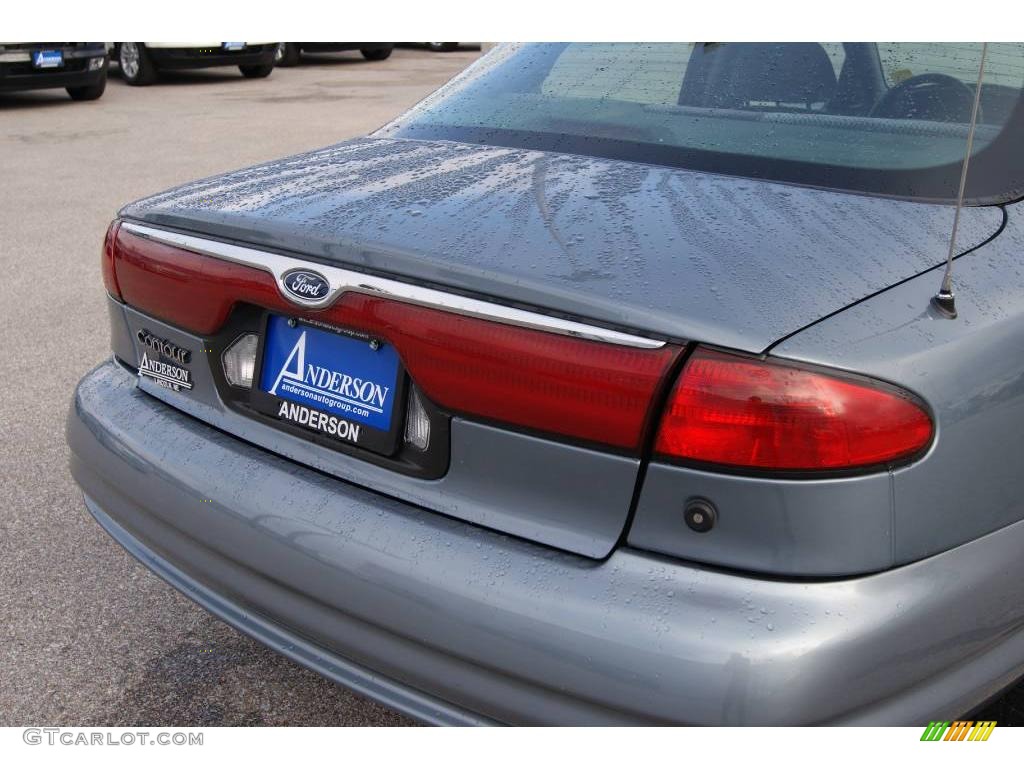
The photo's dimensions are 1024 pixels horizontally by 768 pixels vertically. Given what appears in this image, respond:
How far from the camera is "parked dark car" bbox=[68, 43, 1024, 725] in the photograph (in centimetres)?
149

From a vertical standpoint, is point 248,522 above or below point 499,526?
below

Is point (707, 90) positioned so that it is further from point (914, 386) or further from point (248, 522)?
point (248, 522)

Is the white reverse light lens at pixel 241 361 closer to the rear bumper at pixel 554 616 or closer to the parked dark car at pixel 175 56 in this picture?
the rear bumper at pixel 554 616

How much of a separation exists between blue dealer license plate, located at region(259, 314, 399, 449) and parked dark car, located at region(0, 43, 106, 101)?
1166cm

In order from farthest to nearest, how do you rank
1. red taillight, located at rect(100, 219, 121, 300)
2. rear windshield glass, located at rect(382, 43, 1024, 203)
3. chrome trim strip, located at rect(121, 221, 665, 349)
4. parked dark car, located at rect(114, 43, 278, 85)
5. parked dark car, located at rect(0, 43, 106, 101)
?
parked dark car, located at rect(114, 43, 278, 85)
parked dark car, located at rect(0, 43, 106, 101)
red taillight, located at rect(100, 219, 121, 300)
rear windshield glass, located at rect(382, 43, 1024, 203)
chrome trim strip, located at rect(121, 221, 665, 349)

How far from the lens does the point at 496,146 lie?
2.32m

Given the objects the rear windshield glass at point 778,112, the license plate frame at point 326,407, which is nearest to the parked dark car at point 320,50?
the rear windshield glass at point 778,112

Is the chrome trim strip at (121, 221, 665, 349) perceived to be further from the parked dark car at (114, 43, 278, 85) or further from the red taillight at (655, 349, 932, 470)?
the parked dark car at (114, 43, 278, 85)

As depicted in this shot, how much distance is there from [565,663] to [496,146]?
4.03 feet

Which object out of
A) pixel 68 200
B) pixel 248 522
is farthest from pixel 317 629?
pixel 68 200

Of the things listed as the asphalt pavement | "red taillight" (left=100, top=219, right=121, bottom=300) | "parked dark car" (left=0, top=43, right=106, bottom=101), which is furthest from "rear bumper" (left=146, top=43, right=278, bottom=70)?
"red taillight" (left=100, top=219, right=121, bottom=300)

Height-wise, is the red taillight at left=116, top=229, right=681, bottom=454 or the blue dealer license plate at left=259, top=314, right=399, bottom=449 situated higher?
the red taillight at left=116, top=229, right=681, bottom=454

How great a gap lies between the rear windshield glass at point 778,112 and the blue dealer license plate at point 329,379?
73cm

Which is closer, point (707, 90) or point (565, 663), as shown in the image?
point (565, 663)
